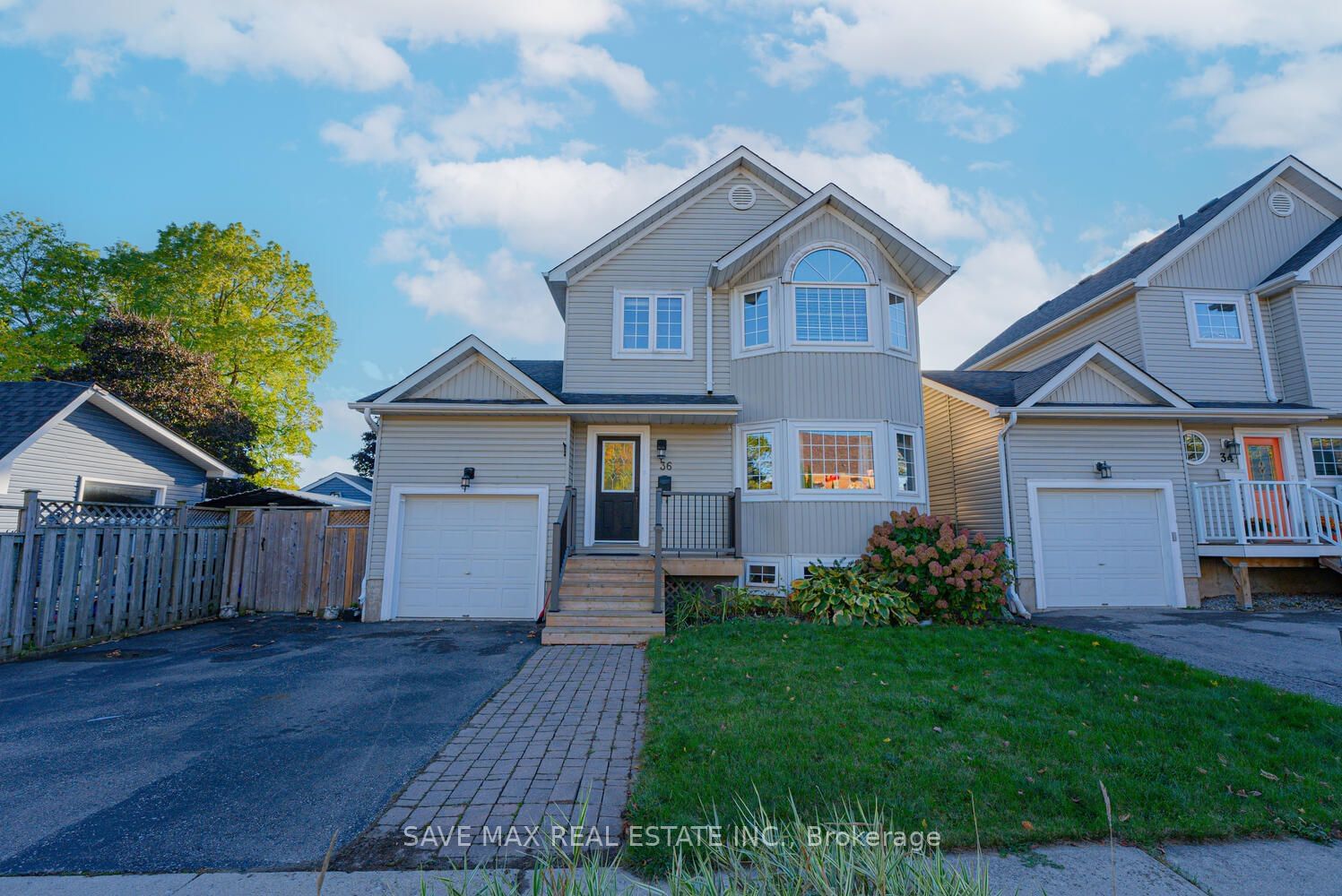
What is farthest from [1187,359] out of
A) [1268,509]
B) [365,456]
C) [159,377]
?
[365,456]

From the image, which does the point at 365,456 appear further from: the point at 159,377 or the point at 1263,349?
the point at 1263,349

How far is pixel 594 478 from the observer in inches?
433

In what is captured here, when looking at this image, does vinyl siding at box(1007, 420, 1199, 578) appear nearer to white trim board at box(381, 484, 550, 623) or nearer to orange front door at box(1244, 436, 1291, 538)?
orange front door at box(1244, 436, 1291, 538)

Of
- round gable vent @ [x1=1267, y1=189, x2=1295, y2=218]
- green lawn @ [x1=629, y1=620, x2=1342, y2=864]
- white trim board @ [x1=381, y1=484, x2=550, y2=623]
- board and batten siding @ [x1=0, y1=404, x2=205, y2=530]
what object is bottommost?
green lawn @ [x1=629, y1=620, x2=1342, y2=864]

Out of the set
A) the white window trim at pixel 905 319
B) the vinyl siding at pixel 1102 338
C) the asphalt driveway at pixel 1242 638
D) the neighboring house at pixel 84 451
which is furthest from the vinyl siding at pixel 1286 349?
the neighboring house at pixel 84 451

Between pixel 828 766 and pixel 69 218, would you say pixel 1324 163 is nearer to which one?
pixel 828 766

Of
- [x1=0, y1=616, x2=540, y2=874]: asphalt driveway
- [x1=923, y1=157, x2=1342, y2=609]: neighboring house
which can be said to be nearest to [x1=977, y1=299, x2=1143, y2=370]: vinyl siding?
[x1=923, y1=157, x2=1342, y2=609]: neighboring house

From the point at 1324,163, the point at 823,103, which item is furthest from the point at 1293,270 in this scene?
the point at 823,103

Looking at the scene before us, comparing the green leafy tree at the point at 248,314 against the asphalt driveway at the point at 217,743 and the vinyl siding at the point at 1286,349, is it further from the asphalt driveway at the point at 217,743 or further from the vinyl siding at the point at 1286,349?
the vinyl siding at the point at 1286,349

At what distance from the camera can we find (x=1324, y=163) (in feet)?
43.5

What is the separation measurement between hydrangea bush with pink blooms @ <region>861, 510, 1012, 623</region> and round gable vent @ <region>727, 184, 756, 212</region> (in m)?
6.95

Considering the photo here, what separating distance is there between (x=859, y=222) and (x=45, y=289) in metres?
25.9

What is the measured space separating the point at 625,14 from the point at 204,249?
1872cm

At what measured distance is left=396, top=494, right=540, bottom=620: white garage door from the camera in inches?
403
